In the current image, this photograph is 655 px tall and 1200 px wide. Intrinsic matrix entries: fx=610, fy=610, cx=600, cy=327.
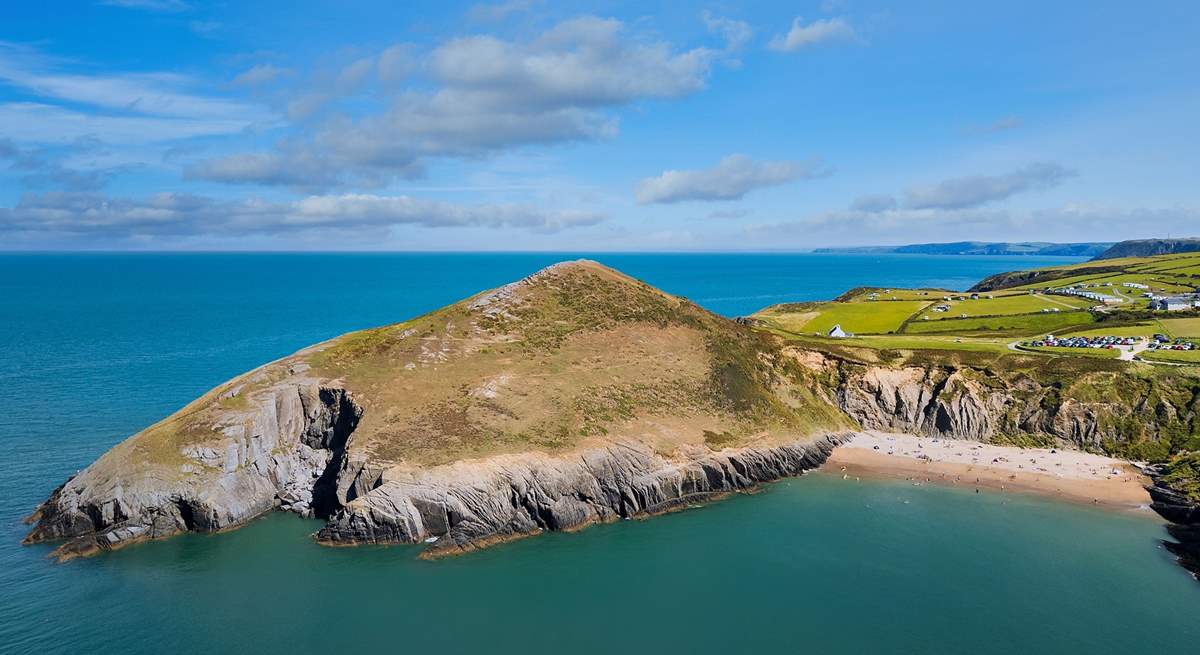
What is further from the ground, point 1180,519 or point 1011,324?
point 1011,324

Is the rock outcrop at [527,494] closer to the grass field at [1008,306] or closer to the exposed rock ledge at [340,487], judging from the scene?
the exposed rock ledge at [340,487]

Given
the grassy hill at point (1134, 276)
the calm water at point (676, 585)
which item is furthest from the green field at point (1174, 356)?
the grassy hill at point (1134, 276)

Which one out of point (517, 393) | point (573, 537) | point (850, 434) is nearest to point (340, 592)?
point (573, 537)

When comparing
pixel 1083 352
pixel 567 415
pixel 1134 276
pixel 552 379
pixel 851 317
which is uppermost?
pixel 1134 276

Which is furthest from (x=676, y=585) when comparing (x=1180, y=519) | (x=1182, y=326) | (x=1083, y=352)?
(x=1182, y=326)

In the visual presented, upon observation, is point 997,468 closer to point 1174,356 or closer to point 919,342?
point 919,342

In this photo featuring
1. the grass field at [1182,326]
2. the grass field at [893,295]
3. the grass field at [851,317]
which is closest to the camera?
the grass field at [1182,326]

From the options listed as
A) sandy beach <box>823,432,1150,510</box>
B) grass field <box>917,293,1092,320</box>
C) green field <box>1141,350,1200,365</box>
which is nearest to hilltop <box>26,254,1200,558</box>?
green field <box>1141,350,1200,365</box>
